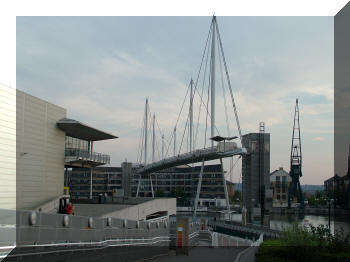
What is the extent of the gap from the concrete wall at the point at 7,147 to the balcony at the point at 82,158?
36.4 feet

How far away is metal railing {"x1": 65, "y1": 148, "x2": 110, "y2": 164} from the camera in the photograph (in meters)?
45.3

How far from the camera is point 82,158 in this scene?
47.0 meters

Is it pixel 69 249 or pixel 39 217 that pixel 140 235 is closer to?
pixel 69 249

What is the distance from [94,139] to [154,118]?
53.3 meters

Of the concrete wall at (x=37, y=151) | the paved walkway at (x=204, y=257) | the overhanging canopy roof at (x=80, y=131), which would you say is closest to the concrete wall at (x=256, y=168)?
the overhanging canopy roof at (x=80, y=131)

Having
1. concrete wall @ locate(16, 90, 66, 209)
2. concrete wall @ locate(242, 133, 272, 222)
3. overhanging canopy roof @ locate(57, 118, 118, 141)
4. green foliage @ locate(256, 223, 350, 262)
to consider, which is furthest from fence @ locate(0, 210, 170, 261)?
concrete wall @ locate(242, 133, 272, 222)

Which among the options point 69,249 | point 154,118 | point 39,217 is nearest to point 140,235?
point 69,249

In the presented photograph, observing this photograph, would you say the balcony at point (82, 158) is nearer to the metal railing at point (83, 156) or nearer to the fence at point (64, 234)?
the metal railing at point (83, 156)

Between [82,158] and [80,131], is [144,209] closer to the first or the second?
[82,158]

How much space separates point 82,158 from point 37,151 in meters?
8.29

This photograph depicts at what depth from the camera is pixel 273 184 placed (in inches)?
6826

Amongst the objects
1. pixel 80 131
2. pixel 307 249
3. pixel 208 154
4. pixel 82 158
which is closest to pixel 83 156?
pixel 82 158

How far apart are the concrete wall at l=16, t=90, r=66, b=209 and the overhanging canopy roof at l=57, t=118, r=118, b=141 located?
679 millimetres

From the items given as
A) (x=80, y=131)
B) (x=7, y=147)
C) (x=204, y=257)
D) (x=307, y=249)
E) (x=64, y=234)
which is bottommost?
(x=204, y=257)
